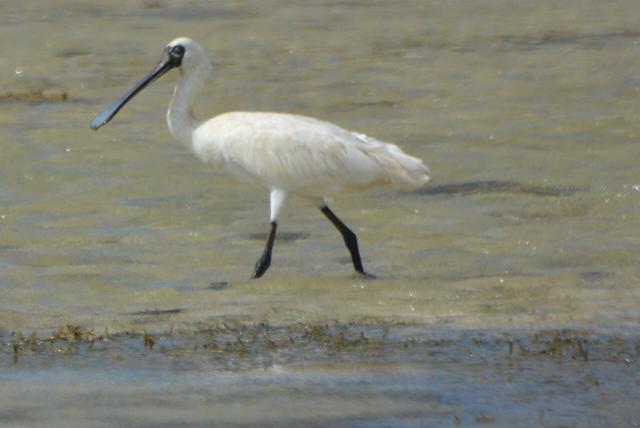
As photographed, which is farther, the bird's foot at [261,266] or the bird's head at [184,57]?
the bird's head at [184,57]

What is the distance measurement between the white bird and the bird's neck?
171 millimetres

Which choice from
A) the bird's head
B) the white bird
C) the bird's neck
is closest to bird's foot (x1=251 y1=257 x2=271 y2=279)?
the white bird

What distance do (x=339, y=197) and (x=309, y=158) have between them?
2320 mm

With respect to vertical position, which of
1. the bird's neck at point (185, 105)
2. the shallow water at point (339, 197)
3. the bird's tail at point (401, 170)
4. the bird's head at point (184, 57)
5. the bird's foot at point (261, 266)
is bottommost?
the shallow water at point (339, 197)

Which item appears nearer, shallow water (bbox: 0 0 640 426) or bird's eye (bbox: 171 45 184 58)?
shallow water (bbox: 0 0 640 426)

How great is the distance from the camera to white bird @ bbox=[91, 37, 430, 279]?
989 cm

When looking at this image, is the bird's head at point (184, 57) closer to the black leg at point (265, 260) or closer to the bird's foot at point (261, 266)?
the black leg at point (265, 260)

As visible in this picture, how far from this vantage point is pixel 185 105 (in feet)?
34.6

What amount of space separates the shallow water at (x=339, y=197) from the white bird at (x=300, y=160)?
1.44ft

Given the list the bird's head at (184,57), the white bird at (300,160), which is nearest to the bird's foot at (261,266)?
the white bird at (300,160)

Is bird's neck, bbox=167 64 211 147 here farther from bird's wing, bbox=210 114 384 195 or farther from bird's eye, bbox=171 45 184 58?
bird's wing, bbox=210 114 384 195

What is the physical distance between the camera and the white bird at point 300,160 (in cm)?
989

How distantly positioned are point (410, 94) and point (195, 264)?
6.45m

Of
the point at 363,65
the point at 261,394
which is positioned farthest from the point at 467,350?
the point at 363,65
